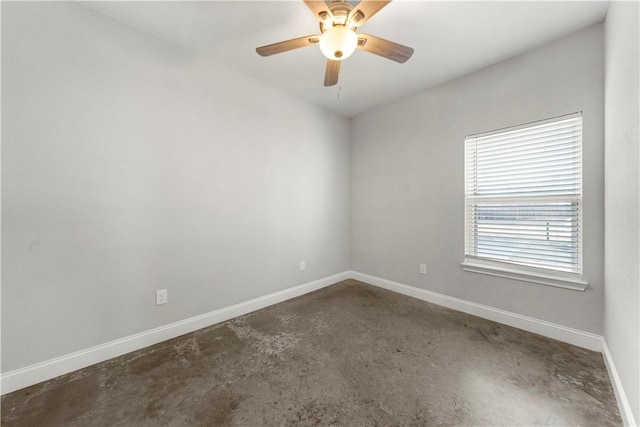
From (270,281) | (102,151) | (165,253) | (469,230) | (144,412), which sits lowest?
(144,412)

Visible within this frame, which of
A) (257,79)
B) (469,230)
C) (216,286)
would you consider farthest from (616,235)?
(257,79)

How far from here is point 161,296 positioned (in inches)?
78.7

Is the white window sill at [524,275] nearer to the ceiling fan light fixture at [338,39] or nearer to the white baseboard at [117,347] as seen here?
the white baseboard at [117,347]

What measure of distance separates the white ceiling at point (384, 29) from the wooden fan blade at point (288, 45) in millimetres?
317

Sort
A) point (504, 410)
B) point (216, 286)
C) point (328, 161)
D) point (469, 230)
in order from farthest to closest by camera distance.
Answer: point (328, 161), point (469, 230), point (216, 286), point (504, 410)

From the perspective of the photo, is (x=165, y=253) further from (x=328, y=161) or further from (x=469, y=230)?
(x=469, y=230)

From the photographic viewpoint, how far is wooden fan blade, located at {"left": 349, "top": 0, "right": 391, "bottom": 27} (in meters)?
1.29

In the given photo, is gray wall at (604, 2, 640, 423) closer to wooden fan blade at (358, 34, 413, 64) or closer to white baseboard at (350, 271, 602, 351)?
white baseboard at (350, 271, 602, 351)

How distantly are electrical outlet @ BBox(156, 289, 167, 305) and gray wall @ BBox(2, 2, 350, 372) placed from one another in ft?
0.15

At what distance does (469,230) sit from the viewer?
255 cm

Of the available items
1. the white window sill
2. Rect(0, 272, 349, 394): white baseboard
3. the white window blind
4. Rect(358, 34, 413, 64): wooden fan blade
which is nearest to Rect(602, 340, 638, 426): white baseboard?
the white window sill

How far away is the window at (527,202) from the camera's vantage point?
1944 mm

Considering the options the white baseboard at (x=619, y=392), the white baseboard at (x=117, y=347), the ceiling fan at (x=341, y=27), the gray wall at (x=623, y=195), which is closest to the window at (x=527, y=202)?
the gray wall at (x=623, y=195)

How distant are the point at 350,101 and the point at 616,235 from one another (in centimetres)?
277
